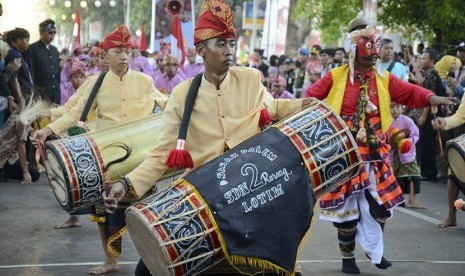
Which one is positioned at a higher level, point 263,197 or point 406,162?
point 263,197

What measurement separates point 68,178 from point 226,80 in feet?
6.52

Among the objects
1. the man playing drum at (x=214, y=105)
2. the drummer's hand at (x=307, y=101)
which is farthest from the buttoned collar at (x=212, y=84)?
the drummer's hand at (x=307, y=101)

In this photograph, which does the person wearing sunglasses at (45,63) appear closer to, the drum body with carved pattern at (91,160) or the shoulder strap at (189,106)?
the drum body with carved pattern at (91,160)

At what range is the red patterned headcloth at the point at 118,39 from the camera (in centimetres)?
812

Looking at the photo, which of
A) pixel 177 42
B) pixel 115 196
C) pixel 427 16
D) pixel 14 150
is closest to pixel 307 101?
pixel 115 196

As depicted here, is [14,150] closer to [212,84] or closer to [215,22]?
[212,84]

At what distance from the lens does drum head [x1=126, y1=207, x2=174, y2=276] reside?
458 cm

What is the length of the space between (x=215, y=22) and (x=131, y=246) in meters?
4.21

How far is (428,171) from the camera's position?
15.5 m

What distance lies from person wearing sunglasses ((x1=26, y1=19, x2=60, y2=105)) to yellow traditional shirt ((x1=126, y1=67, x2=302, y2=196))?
33.2 ft

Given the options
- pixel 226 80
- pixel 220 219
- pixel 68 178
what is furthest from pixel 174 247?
pixel 68 178

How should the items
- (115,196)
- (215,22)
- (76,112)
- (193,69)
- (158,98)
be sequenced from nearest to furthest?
(115,196) → (215,22) → (76,112) → (158,98) → (193,69)

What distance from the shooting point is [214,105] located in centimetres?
531

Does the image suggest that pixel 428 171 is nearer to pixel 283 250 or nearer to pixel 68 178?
pixel 68 178
